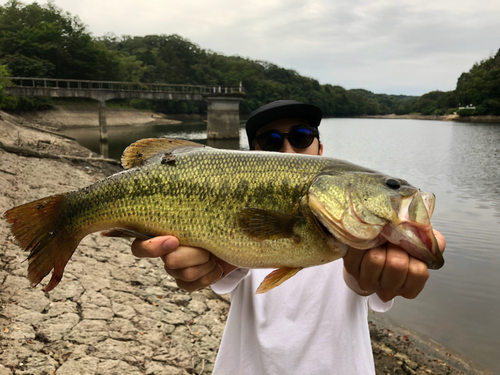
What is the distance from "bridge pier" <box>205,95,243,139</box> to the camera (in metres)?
41.2

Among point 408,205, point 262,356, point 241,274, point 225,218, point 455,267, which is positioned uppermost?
point 408,205

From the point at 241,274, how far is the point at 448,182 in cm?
1957

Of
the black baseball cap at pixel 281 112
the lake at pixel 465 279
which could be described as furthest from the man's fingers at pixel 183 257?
the lake at pixel 465 279

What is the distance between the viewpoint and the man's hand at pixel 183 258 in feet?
6.29

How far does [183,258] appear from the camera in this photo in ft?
6.36

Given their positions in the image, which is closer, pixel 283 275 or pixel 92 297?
pixel 283 275

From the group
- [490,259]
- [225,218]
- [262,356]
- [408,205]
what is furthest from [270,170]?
[490,259]

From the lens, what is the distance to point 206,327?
466cm

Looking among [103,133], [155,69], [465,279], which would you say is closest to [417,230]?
[465,279]

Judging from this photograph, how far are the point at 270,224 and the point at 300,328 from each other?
84 cm

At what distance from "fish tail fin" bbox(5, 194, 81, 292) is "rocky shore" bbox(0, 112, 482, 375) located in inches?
71.0

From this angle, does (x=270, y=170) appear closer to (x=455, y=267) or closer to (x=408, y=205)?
(x=408, y=205)

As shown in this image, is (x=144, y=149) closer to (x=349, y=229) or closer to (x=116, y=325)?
(x=349, y=229)

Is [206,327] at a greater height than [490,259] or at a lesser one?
greater
